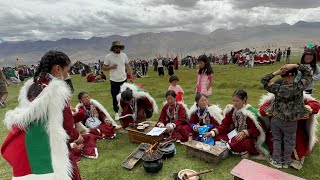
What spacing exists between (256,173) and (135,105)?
3.50 meters

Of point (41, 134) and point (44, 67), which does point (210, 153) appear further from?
point (44, 67)

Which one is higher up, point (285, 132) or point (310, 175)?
point (285, 132)

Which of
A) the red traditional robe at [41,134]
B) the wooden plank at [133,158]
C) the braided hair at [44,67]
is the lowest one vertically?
the wooden plank at [133,158]

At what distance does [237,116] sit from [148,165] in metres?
1.89

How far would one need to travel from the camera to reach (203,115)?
5.09m

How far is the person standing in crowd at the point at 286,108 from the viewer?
3.65 m

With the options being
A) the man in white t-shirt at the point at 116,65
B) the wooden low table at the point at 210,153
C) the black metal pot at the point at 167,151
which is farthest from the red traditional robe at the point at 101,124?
the wooden low table at the point at 210,153

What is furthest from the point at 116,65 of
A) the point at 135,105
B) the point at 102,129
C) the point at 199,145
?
the point at 199,145

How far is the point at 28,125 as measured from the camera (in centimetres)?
245

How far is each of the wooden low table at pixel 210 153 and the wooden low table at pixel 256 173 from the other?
1.00 m

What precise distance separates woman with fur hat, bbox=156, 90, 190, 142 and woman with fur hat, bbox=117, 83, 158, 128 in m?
0.53

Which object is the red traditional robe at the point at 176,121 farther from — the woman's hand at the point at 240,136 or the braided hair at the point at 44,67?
the braided hair at the point at 44,67

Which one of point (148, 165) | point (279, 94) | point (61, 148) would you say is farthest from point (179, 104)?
point (61, 148)

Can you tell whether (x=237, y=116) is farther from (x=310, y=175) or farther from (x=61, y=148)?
(x=61, y=148)
